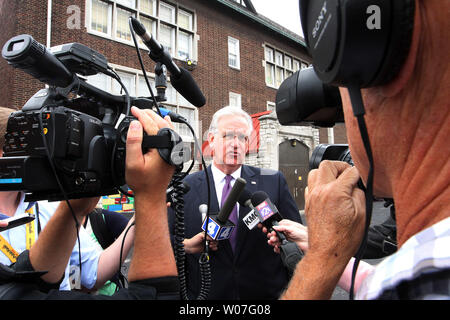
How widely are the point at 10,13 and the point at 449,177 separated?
10780 mm

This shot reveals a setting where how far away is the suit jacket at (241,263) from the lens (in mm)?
1911

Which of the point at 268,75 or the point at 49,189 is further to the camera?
the point at 268,75

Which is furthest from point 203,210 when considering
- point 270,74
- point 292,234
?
point 270,74

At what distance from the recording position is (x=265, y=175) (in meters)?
2.35

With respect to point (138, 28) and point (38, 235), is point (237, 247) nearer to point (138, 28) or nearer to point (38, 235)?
point (38, 235)

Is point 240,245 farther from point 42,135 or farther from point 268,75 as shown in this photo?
point 268,75

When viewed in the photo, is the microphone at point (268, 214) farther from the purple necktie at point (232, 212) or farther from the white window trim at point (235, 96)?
the white window trim at point (235, 96)

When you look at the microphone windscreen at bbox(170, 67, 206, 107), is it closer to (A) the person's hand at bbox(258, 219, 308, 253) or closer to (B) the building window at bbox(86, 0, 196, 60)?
(A) the person's hand at bbox(258, 219, 308, 253)

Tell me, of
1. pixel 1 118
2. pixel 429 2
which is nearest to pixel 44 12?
pixel 1 118

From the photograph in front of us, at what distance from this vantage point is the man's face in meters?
2.46

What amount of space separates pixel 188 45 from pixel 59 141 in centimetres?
1092

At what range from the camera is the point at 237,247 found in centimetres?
199

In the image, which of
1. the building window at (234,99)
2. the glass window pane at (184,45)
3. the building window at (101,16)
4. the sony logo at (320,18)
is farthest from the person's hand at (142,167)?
the building window at (234,99)

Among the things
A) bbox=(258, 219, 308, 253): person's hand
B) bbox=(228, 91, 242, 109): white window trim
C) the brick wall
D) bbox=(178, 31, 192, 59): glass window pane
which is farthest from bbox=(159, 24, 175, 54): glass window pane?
bbox=(258, 219, 308, 253): person's hand
